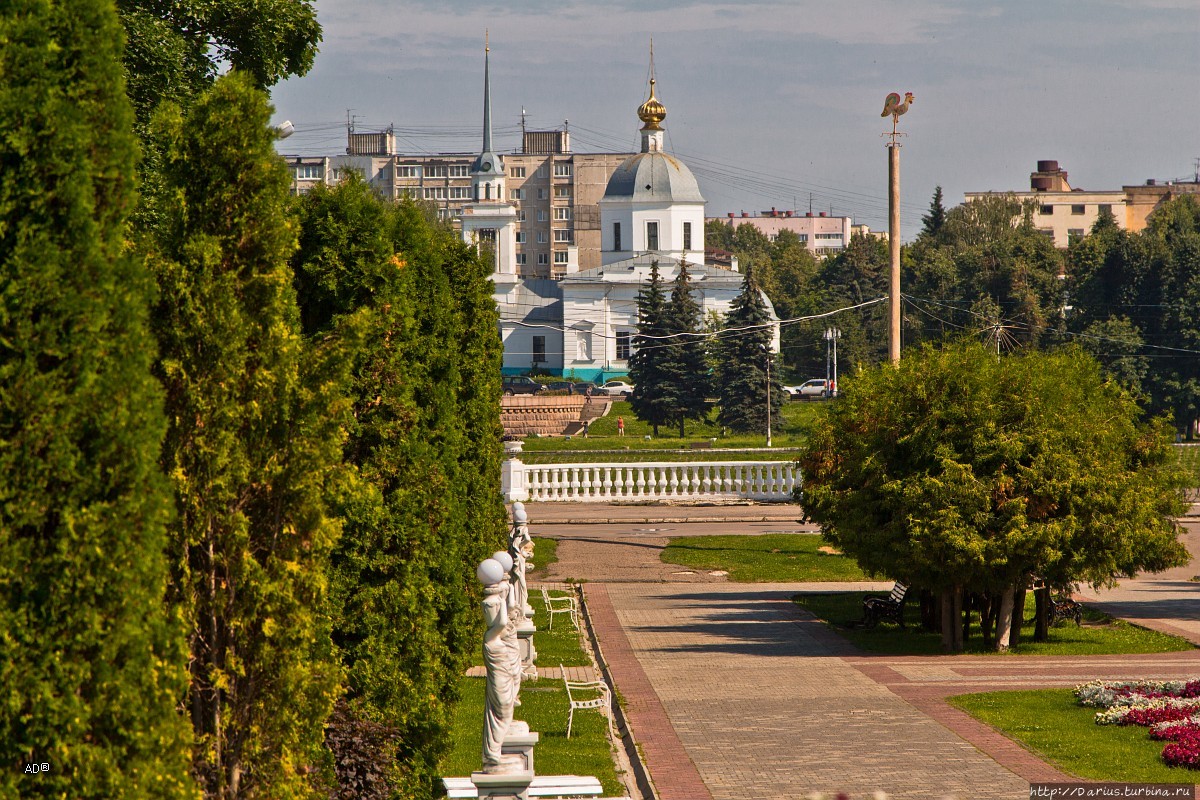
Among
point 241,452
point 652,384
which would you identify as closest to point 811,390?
point 652,384

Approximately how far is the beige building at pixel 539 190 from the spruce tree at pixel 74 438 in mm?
141127


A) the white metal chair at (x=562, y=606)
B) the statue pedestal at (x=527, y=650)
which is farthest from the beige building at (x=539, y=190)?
the statue pedestal at (x=527, y=650)

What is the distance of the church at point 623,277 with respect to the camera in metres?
89.2

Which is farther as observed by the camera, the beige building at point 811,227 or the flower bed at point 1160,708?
the beige building at point 811,227

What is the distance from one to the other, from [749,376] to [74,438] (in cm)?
5770

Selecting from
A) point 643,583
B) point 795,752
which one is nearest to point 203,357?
point 795,752

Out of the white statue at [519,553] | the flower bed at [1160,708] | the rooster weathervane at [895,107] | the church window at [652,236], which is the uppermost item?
the church window at [652,236]

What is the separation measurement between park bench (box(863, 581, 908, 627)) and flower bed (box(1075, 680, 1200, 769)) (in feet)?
14.6

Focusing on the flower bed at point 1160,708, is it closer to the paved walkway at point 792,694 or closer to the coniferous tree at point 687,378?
the paved walkway at point 792,694

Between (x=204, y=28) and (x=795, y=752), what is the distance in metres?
10.6

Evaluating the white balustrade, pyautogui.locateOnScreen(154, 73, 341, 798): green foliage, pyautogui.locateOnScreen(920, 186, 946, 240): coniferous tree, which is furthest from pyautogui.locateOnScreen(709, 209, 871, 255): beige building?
pyautogui.locateOnScreen(154, 73, 341, 798): green foliage

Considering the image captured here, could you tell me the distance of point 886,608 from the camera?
1836 centimetres

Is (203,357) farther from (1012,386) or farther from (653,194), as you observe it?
(653,194)

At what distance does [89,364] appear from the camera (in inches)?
197
